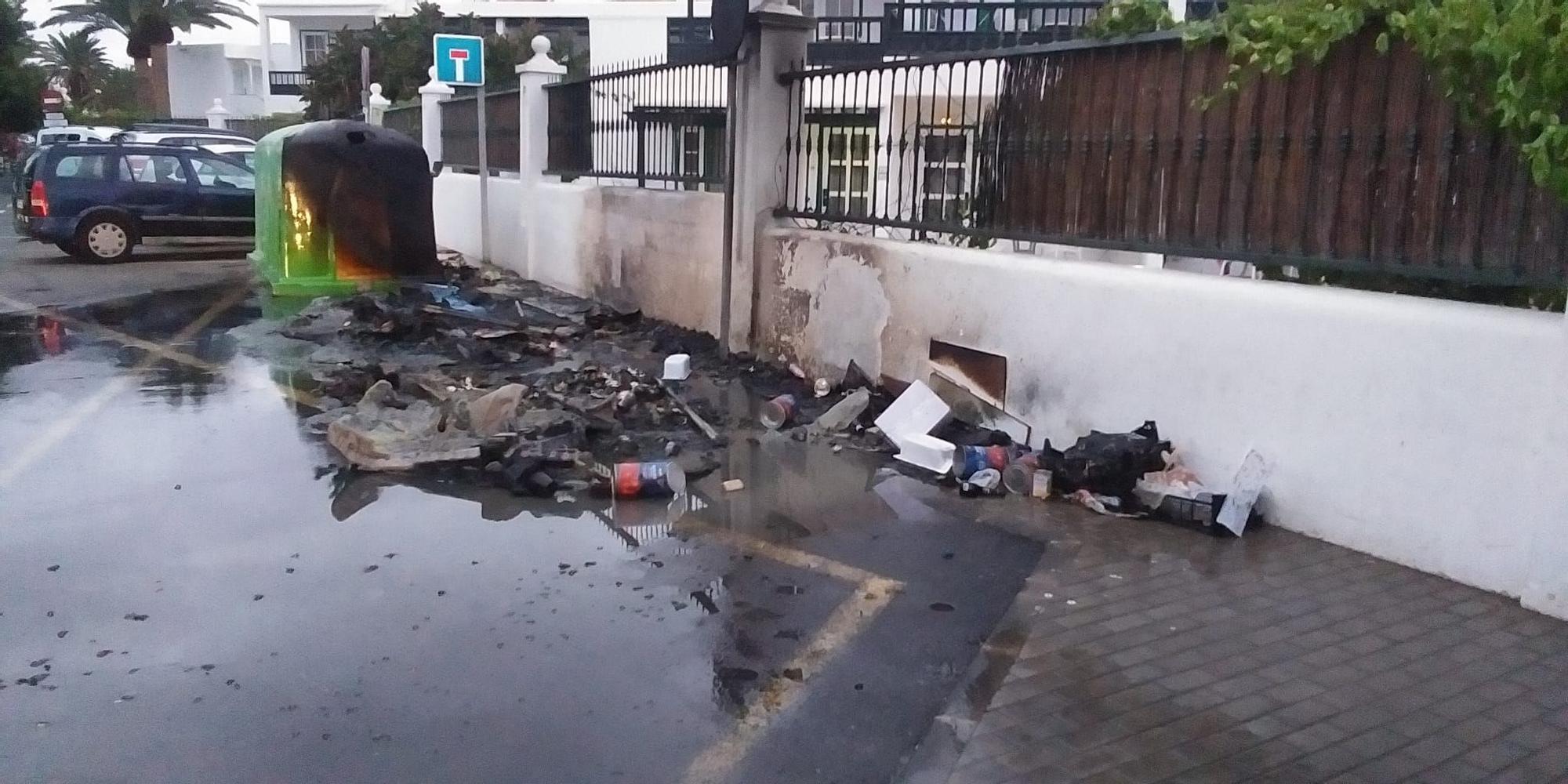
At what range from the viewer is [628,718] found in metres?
3.70

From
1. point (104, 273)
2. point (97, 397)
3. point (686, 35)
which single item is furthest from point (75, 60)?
point (97, 397)

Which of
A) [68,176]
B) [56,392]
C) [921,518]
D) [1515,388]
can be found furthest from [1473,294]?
[68,176]

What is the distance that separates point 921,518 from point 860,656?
1.66 meters

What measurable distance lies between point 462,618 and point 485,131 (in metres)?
12.3

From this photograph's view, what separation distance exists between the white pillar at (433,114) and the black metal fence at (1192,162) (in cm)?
1244

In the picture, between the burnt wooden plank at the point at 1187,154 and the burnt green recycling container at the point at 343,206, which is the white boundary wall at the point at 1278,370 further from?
the burnt green recycling container at the point at 343,206

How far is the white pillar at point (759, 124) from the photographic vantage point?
8852 mm

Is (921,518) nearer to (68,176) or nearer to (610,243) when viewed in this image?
(610,243)

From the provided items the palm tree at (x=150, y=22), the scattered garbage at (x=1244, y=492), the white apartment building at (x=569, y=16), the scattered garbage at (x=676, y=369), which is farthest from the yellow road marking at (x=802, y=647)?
the palm tree at (x=150, y=22)

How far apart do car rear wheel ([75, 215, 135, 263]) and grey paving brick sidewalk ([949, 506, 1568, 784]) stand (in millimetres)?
15966

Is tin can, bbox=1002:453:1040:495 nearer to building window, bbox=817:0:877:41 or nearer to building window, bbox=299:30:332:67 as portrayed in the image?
building window, bbox=817:0:877:41

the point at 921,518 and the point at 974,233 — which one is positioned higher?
the point at 974,233

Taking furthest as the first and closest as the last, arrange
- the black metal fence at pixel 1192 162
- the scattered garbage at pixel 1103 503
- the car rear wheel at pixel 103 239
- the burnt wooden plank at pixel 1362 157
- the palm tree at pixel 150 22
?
the palm tree at pixel 150 22, the car rear wheel at pixel 103 239, the scattered garbage at pixel 1103 503, the burnt wooden plank at pixel 1362 157, the black metal fence at pixel 1192 162

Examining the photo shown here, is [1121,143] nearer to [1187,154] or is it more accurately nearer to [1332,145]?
[1187,154]
